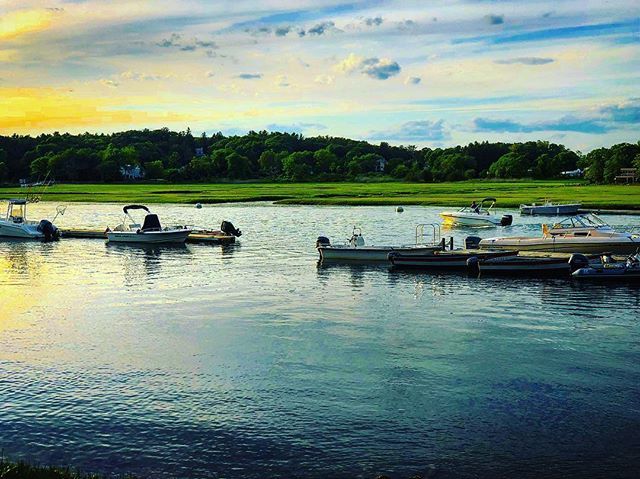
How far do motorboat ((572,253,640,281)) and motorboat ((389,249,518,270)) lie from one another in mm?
5288

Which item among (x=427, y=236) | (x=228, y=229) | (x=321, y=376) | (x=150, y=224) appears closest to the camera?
(x=321, y=376)

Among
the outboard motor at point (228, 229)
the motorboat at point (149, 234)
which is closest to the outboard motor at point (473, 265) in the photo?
the outboard motor at point (228, 229)

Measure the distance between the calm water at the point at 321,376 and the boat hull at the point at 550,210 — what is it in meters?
49.8

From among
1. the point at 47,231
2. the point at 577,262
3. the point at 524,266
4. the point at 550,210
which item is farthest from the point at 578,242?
the point at 47,231

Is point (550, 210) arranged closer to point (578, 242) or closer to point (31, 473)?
point (578, 242)

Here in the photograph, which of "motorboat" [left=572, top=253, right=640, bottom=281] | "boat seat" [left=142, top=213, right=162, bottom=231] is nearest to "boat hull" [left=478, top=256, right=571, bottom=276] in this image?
"motorboat" [left=572, top=253, right=640, bottom=281]

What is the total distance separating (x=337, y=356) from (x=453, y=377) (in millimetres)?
3981

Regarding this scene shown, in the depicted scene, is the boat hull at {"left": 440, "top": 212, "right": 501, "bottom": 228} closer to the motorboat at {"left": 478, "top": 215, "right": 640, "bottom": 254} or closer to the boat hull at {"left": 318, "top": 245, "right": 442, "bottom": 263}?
the motorboat at {"left": 478, "top": 215, "right": 640, "bottom": 254}

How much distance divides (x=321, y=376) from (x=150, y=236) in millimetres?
41855

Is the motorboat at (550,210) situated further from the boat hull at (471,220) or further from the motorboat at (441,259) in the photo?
the motorboat at (441,259)

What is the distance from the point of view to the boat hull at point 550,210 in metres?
88.6

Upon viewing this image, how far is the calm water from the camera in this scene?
1667 cm

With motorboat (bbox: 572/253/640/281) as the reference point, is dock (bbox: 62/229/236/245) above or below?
above

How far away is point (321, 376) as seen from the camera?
22.4 m
